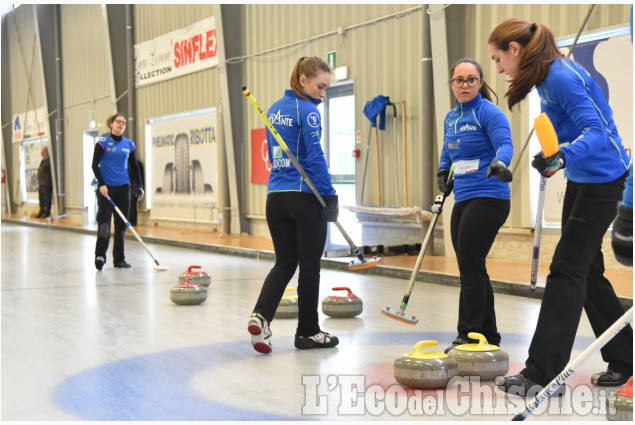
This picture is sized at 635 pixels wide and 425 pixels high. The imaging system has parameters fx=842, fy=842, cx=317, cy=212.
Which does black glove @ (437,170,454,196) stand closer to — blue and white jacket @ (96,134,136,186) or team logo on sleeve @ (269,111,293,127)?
team logo on sleeve @ (269,111,293,127)


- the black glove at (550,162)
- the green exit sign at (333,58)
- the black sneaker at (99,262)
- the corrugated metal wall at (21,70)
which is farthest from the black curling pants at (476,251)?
the corrugated metal wall at (21,70)

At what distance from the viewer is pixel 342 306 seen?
568 cm

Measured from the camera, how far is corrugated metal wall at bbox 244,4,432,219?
10.6 metres

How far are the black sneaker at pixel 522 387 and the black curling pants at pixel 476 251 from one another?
30.9 inches

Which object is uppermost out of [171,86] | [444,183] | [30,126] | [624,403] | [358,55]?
[171,86]

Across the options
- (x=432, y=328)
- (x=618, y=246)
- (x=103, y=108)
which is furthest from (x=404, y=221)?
(x=103, y=108)

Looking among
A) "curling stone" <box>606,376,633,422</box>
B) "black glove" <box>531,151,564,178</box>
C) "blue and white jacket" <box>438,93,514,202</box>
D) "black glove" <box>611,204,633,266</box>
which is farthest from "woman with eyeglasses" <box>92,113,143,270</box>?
"black glove" <box>611,204,633,266</box>

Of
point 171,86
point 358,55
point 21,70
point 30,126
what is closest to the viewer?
point 358,55

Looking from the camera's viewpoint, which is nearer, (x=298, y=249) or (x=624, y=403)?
(x=624, y=403)

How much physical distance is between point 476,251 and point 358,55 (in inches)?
306

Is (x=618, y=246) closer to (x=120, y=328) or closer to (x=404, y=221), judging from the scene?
(x=120, y=328)

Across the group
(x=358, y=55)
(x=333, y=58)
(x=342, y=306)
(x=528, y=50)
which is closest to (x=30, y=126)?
(x=333, y=58)

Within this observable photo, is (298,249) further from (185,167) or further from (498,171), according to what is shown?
(185,167)

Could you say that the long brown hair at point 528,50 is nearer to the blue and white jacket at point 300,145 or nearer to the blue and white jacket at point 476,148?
the blue and white jacket at point 476,148
